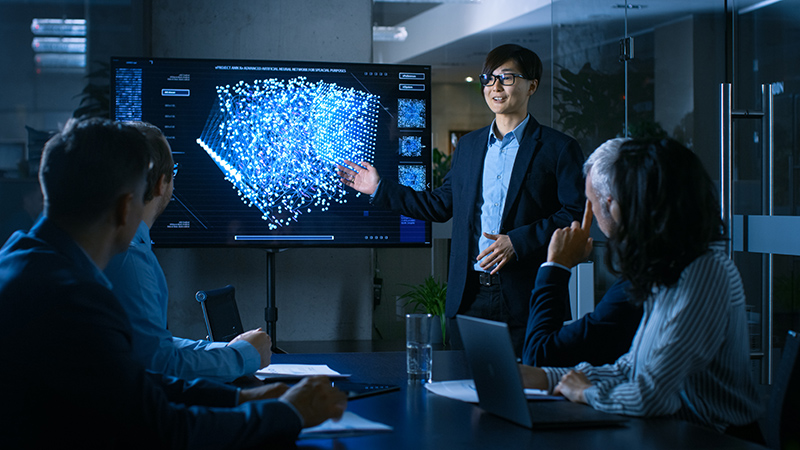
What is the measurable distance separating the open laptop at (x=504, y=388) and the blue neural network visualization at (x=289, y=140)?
95.8 inches

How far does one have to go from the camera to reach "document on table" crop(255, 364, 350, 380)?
73.6 inches

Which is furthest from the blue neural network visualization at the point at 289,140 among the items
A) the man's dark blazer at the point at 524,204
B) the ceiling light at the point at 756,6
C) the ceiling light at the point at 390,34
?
the ceiling light at the point at 390,34

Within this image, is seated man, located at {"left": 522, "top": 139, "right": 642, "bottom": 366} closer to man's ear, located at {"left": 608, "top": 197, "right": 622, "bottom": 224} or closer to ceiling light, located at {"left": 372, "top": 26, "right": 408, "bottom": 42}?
man's ear, located at {"left": 608, "top": 197, "right": 622, "bottom": 224}

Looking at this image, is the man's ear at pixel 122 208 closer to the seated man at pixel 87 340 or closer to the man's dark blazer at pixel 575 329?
the seated man at pixel 87 340

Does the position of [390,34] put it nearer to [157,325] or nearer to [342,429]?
[157,325]

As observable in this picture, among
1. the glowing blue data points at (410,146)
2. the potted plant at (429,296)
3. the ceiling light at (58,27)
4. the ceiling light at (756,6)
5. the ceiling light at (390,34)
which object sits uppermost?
the ceiling light at (390,34)

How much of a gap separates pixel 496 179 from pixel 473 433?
1668 millimetres

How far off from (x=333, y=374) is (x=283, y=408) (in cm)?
60

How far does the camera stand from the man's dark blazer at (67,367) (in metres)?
1.09

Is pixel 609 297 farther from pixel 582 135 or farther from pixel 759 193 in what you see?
pixel 582 135

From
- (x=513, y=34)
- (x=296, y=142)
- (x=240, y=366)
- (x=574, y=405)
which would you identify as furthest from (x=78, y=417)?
(x=513, y=34)

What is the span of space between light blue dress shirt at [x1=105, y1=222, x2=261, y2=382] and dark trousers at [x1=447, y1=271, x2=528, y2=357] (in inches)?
44.2

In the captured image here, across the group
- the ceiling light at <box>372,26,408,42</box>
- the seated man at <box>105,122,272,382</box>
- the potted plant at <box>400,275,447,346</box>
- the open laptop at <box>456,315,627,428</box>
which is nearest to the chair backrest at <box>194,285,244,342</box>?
the seated man at <box>105,122,272,382</box>

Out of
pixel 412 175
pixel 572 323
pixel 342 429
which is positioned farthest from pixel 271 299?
pixel 342 429
